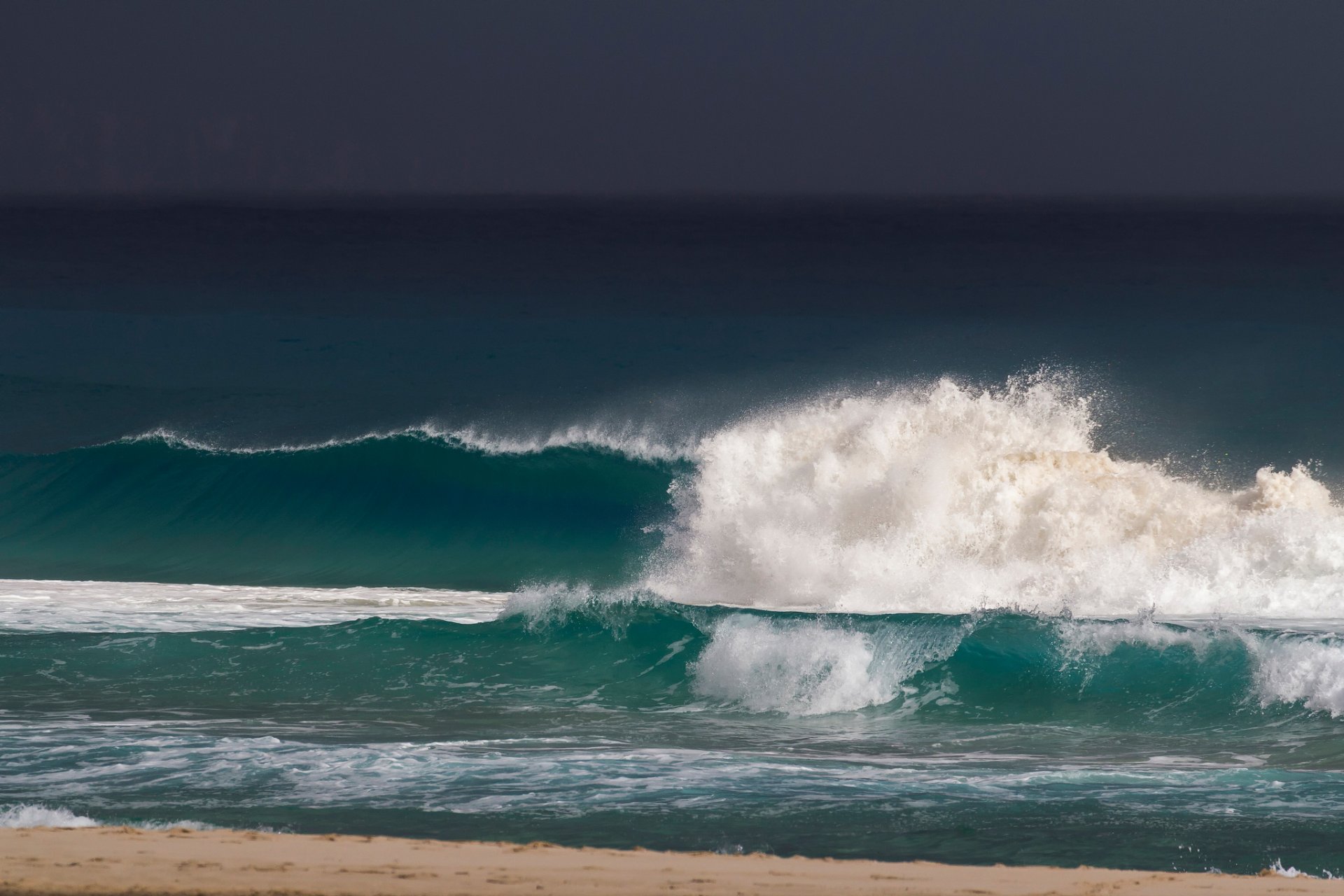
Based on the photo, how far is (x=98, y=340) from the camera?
31031 millimetres

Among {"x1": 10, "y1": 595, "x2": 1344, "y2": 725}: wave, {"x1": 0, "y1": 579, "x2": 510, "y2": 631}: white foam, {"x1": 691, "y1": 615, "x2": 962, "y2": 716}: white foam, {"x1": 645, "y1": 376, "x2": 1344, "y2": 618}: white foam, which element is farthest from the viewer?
{"x1": 645, "y1": 376, "x2": 1344, "y2": 618}: white foam

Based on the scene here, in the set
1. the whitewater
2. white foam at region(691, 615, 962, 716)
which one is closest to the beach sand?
the whitewater

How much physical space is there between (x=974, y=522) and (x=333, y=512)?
330 inches

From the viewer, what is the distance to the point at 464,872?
5.34 m

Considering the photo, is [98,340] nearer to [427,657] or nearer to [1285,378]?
[427,657]

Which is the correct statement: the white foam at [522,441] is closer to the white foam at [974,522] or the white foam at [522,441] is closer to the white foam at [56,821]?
the white foam at [974,522]

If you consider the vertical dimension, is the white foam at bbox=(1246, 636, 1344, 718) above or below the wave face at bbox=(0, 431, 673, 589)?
below

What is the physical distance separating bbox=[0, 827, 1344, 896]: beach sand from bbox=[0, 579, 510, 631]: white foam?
6.48m

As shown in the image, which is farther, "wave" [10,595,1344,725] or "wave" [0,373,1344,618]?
"wave" [0,373,1344,618]

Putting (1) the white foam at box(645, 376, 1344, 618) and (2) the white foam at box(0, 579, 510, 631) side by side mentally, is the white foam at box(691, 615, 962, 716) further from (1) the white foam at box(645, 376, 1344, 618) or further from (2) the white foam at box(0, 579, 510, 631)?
(2) the white foam at box(0, 579, 510, 631)

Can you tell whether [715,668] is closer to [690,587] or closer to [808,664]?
[808,664]

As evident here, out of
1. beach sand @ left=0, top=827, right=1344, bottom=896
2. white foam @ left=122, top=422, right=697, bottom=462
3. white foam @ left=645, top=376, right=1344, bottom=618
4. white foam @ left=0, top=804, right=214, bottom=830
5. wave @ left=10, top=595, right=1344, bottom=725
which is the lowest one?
beach sand @ left=0, top=827, right=1344, bottom=896

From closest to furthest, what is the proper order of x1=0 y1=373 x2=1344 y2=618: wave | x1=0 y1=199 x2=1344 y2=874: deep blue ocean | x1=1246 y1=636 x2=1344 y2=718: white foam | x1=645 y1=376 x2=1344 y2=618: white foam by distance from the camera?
x1=0 y1=199 x2=1344 y2=874: deep blue ocean → x1=1246 y1=636 x2=1344 y2=718: white foam → x1=645 y1=376 x2=1344 y2=618: white foam → x1=0 y1=373 x2=1344 y2=618: wave

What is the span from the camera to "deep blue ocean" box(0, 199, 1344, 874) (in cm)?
718
